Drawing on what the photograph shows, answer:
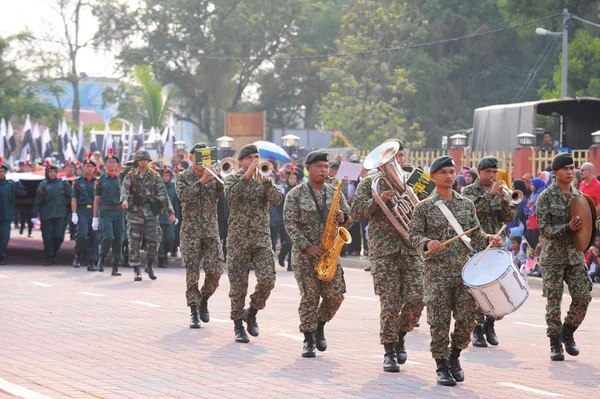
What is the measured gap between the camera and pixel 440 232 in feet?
33.0

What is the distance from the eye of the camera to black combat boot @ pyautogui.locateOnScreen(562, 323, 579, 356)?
A: 11.8 meters

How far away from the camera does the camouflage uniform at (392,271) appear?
36.0 feet

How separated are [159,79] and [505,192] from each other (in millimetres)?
58841

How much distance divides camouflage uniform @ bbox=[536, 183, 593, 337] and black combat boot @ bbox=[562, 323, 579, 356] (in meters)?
0.08

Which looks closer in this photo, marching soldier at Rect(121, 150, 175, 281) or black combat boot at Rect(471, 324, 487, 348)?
black combat boot at Rect(471, 324, 487, 348)

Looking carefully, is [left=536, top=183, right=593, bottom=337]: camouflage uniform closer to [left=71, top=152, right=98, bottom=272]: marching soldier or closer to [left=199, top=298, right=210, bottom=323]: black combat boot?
[left=199, top=298, right=210, bottom=323]: black combat boot

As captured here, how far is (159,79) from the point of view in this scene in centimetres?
7000

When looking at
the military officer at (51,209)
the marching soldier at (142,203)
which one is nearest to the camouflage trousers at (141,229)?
the marching soldier at (142,203)

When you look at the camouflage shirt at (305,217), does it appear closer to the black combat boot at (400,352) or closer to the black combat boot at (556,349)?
the black combat boot at (400,352)

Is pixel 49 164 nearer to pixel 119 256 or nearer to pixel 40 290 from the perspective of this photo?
pixel 119 256

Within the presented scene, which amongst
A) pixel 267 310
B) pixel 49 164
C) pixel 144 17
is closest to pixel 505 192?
pixel 267 310

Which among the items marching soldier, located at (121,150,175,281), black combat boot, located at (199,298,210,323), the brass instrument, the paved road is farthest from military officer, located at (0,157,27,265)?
the brass instrument

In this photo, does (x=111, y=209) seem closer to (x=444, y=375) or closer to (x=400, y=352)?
(x=400, y=352)

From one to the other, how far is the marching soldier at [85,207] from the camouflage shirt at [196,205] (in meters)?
8.66
